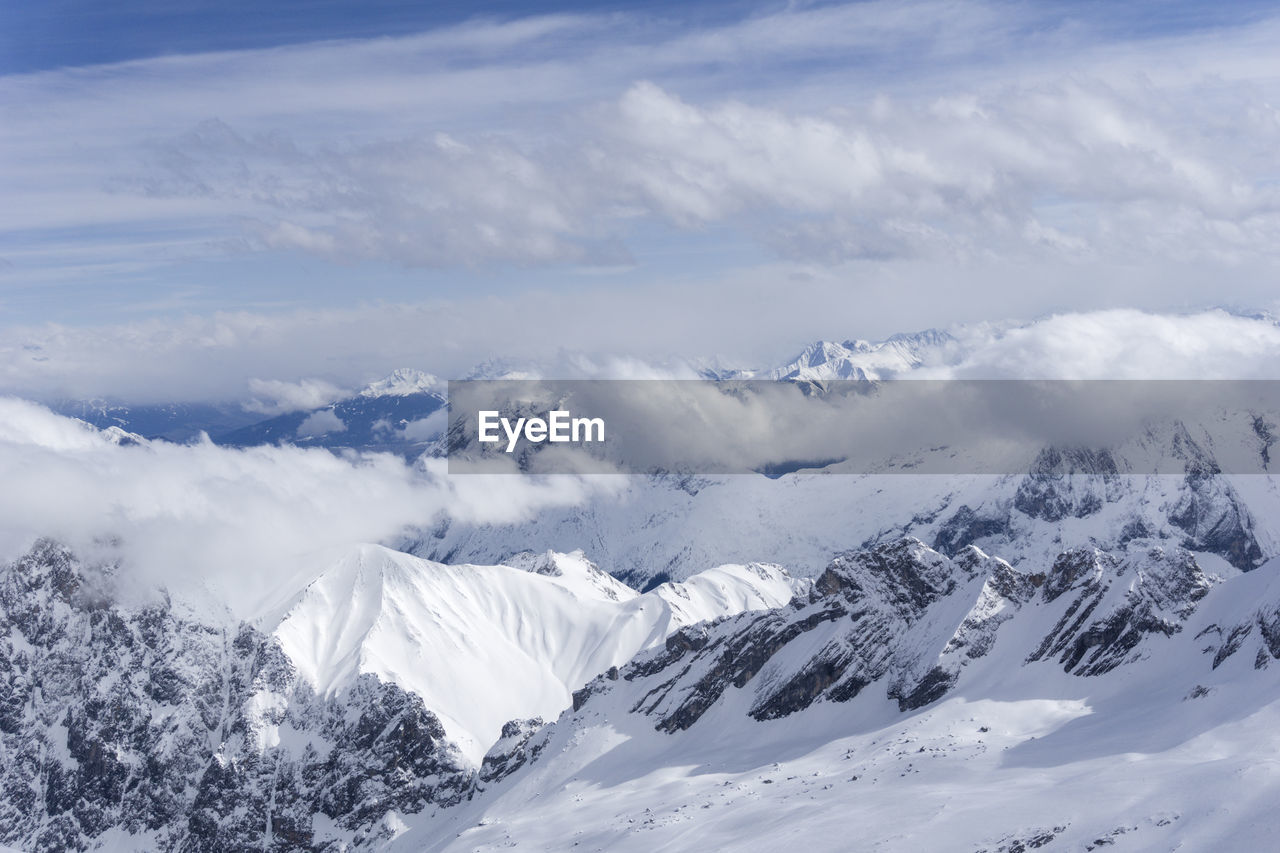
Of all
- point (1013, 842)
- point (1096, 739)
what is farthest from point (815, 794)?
point (1013, 842)

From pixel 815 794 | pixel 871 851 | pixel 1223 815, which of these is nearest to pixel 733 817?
pixel 815 794

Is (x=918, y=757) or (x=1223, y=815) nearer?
(x=1223, y=815)

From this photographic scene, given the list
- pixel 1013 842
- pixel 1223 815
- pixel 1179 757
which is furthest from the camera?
pixel 1179 757

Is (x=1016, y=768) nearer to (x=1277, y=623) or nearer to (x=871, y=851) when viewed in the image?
(x=871, y=851)

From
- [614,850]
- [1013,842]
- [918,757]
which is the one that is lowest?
[614,850]

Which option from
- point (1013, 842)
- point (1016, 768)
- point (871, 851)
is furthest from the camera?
point (1016, 768)

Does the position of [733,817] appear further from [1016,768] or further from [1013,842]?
[1013,842]

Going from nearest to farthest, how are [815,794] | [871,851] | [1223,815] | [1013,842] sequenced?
[1223,815] < [1013,842] < [871,851] < [815,794]

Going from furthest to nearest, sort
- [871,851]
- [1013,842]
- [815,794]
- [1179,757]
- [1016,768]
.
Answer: [815,794] < [1016,768] < [1179,757] < [871,851] < [1013,842]

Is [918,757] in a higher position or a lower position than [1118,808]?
lower
